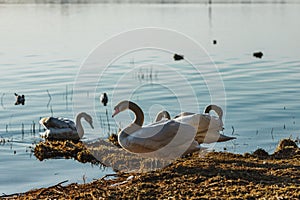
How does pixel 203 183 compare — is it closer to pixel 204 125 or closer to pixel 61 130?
pixel 204 125

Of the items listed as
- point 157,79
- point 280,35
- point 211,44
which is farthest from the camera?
point 280,35

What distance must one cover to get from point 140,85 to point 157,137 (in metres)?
11.2

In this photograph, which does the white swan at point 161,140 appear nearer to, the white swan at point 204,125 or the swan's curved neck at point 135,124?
the swan's curved neck at point 135,124

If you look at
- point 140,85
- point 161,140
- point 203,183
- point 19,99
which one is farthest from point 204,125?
point 140,85

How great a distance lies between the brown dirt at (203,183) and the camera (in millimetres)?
7327

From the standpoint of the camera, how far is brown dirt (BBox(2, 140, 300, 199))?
7327 millimetres

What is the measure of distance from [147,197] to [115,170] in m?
3.18

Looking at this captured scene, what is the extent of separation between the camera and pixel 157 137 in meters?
10.0

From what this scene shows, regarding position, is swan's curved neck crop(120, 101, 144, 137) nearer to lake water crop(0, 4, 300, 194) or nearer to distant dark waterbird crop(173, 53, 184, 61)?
lake water crop(0, 4, 300, 194)

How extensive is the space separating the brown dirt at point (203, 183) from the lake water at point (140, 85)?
6.15ft

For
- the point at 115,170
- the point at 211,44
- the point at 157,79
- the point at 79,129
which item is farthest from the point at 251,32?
the point at 115,170

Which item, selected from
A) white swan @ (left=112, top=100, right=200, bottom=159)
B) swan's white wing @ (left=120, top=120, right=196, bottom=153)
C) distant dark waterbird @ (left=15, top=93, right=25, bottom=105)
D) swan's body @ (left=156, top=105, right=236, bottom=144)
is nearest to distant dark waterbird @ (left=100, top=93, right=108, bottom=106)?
distant dark waterbird @ (left=15, top=93, right=25, bottom=105)

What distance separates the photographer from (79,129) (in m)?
14.1

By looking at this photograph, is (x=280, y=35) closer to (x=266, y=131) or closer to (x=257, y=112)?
(x=257, y=112)
